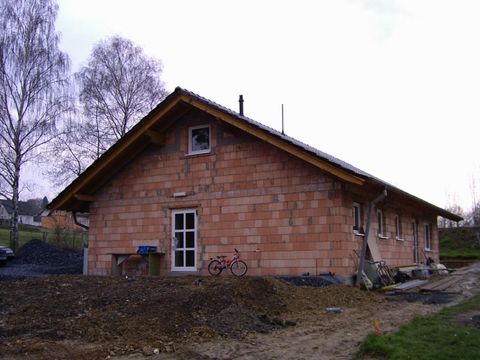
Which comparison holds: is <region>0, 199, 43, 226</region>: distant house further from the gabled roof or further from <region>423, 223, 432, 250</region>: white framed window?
<region>423, 223, 432, 250</region>: white framed window

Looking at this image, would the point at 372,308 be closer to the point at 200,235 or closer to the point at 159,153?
the point at 200,235

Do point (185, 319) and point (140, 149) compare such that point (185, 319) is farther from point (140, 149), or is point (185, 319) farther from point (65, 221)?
point (65, 221)

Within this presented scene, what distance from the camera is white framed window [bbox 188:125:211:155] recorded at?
17000 mm

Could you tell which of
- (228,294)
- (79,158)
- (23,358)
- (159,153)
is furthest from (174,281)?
(79,158)

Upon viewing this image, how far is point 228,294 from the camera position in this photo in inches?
379

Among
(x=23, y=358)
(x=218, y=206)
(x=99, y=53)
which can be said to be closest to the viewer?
(x=23, y=358)

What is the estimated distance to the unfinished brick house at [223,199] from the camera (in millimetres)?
14430

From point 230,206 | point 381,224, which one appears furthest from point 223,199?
point 381,224

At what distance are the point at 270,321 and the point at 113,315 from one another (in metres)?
2.56

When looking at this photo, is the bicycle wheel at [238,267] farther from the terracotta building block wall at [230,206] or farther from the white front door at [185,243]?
the white front door at [185,243]

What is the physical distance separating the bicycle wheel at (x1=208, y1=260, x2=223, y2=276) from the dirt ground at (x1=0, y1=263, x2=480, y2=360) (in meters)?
3.57

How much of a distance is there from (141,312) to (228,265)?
678cm

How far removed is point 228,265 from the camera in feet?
50.9

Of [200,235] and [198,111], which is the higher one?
[198,111]
